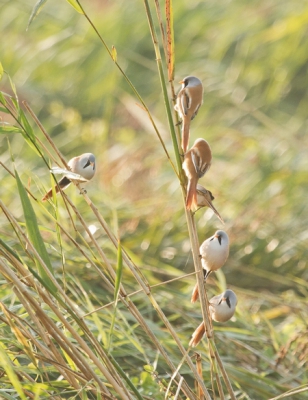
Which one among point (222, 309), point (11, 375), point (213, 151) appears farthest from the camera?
point (213, 151)

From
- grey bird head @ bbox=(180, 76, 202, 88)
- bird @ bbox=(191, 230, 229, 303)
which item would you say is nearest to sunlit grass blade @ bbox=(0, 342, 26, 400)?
bird @ bbox=(191, 230, 229, 303)

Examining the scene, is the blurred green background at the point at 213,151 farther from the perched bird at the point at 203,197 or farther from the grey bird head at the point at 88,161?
the perched bird at the point at 203,197

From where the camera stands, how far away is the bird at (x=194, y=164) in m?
0.70

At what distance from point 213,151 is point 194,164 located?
1.82m

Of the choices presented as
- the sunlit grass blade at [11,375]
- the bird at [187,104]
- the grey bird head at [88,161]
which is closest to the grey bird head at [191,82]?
the bird at [187,104]

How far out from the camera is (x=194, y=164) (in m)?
0.70

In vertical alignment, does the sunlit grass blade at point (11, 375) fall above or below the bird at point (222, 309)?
above

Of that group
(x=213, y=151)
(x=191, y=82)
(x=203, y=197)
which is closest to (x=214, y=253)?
(x=203, y=197)

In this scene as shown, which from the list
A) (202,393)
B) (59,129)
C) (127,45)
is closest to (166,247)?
(202,393)

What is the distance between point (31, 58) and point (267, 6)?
1.21 meters

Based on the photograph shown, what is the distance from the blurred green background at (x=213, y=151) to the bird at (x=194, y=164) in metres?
0.21

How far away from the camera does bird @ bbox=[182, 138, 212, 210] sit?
702 mm

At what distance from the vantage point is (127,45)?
366 centimetres

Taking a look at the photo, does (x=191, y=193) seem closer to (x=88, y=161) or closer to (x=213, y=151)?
(x=88, y=161)
